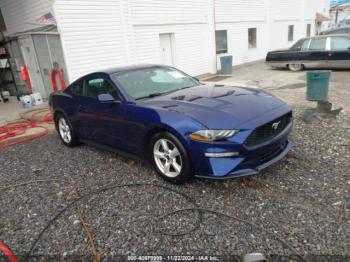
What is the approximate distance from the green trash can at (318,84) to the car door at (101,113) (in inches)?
188

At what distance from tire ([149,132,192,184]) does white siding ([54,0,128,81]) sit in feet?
21.0

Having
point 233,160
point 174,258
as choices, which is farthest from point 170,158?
point 174,258

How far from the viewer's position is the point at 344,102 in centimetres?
704

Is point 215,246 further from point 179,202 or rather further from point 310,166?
point 310,166

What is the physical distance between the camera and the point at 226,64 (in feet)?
46.3

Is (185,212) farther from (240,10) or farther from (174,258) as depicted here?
(240,10)

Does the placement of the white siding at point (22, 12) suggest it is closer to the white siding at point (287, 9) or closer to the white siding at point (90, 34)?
the white siding at point (90, 34)

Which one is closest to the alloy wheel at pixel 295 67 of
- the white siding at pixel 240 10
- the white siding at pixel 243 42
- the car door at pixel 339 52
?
the car door at pixel 339 52

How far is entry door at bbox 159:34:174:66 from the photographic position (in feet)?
40.0

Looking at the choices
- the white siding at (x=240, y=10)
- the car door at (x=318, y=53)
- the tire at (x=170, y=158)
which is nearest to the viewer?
the tire at (x=170, y=158)

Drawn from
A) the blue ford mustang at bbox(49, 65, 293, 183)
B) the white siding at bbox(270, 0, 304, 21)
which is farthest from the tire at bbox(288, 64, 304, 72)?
the blue ford mustang at bbox(49, 65, 293, 183)

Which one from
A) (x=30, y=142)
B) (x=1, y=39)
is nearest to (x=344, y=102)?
(x=30, y=142)

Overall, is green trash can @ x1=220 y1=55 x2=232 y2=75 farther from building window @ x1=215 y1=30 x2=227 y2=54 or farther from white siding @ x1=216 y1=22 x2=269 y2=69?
building window @ x1=215 y1=30 x2=227 y2=54

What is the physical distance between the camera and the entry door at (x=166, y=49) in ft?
40.0
